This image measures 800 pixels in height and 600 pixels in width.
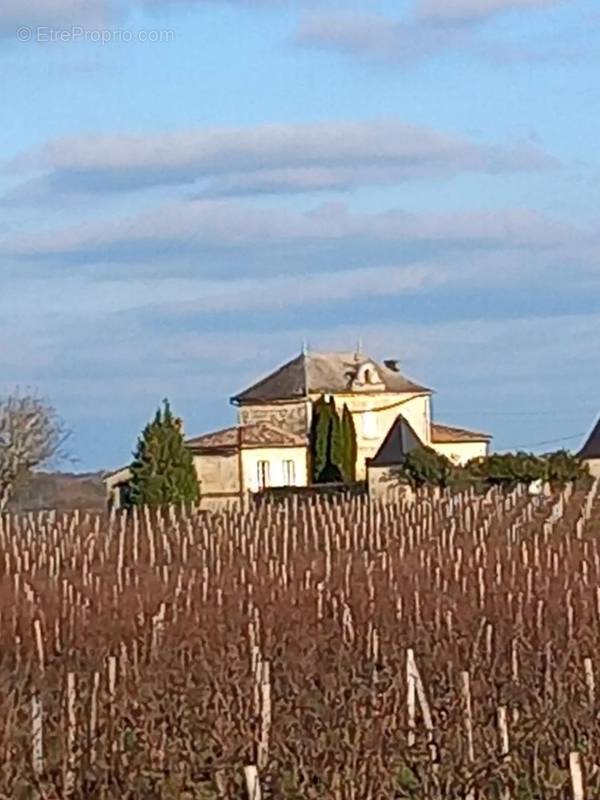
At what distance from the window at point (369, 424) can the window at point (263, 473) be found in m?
3.37

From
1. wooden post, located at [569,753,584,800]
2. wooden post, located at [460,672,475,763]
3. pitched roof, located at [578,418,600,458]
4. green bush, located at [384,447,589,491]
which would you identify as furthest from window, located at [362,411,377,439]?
wooden post, located at [569,753,584,800]

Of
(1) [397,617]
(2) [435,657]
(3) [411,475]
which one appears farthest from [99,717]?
(3) [411,475]

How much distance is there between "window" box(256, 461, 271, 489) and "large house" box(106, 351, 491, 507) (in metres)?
0.03

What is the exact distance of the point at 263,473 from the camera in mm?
60281

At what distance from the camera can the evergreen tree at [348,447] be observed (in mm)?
57375

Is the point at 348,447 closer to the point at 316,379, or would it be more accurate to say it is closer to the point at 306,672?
the point at 316,379

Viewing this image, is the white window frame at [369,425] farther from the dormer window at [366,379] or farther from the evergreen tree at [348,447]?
the evergreen tree at [348,447]

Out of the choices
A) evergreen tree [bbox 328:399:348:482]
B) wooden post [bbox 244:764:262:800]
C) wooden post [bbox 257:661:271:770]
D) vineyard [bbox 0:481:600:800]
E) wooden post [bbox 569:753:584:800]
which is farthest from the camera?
evergreen tree [bbox 328:399:348:482]

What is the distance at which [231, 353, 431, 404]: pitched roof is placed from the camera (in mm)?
64688

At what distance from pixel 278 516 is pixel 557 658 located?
51.9 ft

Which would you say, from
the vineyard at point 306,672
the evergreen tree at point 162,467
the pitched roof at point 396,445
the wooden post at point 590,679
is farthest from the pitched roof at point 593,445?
the wooden post at point 590,679

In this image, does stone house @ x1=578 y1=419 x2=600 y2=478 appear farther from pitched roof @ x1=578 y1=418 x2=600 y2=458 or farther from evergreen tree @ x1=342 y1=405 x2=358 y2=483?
evergreen tree @ x1=342 y1=405 x2=358 y2=483

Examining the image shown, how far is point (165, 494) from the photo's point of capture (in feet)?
138

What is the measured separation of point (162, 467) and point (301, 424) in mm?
20117
